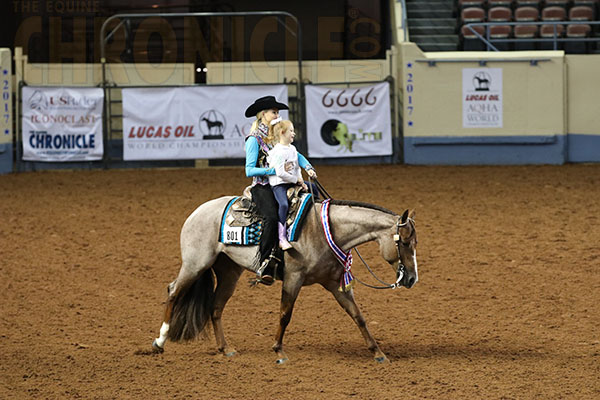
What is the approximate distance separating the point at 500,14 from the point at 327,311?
18.2 m

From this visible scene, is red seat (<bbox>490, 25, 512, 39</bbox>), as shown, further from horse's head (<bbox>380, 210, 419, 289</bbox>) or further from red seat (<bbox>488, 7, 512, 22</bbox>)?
horse's head (<bbox>380, 210, 419, 289</bbox>)

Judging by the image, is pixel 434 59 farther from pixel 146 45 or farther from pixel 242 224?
pixel 242 224

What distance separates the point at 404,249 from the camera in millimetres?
7789

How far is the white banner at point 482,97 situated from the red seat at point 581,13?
4987 millimetres

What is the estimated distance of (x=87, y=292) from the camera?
37.1ft

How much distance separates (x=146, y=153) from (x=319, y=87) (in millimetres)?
4729

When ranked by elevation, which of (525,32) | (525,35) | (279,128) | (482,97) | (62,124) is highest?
(525,32)

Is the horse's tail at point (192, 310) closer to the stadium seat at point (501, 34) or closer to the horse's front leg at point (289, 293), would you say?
the horse's front leg at point (289, 293)

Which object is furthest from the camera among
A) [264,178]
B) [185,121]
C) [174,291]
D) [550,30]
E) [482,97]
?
[550,30]

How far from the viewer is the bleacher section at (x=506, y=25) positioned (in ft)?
83.4

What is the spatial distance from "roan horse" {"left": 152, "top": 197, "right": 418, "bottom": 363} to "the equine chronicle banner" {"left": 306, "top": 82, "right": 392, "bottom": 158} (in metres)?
14.7

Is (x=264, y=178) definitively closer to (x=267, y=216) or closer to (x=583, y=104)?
(x=267, y=216)

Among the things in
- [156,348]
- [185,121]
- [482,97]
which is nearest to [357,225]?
[156,348]

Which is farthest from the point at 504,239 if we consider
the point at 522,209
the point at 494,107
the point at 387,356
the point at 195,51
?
the point at 195,51
